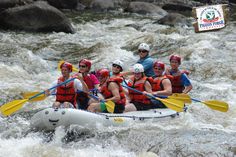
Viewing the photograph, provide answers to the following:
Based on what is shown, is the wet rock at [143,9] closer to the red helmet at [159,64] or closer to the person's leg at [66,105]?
the red helmet at [159,64]

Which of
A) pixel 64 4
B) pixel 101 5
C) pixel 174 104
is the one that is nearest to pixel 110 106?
pixel 174 104

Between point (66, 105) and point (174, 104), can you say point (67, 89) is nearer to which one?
point (66, 105)

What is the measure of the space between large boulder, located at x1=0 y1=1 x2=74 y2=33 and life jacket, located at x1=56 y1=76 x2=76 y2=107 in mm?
8515

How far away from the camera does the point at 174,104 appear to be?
23.6 feet

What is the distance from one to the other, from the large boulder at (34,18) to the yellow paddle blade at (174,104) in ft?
29.4

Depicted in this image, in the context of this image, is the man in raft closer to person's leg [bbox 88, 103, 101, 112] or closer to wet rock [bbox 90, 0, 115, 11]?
person's leg [bbox 88, 103, 101, 112]

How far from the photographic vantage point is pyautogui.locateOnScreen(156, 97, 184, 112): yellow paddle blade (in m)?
7.16

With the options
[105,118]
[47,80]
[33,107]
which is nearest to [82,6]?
[47,80]

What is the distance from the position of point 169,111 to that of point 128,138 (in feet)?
4.78

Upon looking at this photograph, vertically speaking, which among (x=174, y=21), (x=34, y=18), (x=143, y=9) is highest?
(x=143, y=9)

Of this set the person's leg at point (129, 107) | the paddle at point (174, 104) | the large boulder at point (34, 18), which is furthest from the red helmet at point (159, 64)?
the large boulder at point (34, 18)

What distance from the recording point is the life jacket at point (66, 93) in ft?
23.2

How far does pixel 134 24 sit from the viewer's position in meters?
18.2

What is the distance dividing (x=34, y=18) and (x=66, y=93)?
882 cm
